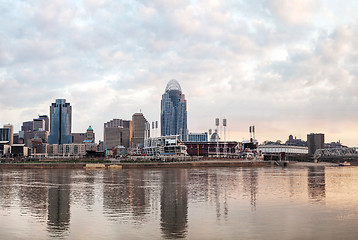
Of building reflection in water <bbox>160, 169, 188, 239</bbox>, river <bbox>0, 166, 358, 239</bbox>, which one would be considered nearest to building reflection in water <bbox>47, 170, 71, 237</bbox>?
river <bbox>0, 166, 358, 239</bbox>

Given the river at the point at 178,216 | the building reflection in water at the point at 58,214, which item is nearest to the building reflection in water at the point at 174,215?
the river at the point at 178,216

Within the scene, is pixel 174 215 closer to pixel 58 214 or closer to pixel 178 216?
pixel 178 216

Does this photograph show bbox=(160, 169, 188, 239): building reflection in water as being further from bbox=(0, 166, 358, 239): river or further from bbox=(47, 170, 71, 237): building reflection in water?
bbox=(47, 170, 71, 237): building reflection in water

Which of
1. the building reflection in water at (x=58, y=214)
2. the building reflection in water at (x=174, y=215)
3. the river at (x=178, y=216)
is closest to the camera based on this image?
the river at (x=178, y=216)

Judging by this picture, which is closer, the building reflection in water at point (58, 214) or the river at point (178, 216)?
the river at point (178, 216)

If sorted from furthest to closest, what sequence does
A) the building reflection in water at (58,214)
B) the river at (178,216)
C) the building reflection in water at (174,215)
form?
the building reflection in water at (58,214) → the building reflection in water at (174,215) → the river at (178,216)

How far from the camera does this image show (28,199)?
47562mm

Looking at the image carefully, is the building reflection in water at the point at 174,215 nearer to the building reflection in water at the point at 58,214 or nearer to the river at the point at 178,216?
the river at the point at 178,216

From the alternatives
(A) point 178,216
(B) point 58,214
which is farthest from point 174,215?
(B) point 58,214

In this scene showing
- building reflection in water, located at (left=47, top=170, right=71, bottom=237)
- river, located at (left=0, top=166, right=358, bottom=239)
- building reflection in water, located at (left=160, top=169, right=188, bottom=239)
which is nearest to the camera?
river, located at (left=0, top=166, right=358, bottom=239)

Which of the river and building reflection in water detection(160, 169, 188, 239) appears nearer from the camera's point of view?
the river

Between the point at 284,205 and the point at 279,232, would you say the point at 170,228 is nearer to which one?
the point at 279,232

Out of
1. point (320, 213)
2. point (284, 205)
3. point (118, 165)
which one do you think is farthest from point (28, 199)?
point (118, 165)

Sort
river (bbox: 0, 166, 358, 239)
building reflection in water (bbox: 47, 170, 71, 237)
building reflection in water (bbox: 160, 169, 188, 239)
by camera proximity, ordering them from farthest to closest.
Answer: building reflection in water (bbox: 47, 170, 71, 237), building reflection in water (bbox: 160, 169, 188, 239), river (bbox: 0, 166, 358, 239)
